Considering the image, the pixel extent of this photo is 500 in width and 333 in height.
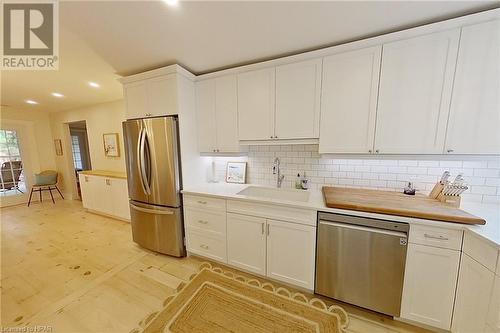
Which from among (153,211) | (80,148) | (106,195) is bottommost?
(106,195)

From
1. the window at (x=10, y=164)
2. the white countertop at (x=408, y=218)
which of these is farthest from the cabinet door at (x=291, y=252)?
the window at (x=10, y=164)

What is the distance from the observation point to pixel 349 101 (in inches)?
67.6

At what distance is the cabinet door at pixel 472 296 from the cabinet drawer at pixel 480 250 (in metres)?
0.03

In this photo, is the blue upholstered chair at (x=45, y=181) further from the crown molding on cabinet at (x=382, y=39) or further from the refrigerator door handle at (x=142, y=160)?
the crown molding on cabinet at (x=382, y=39)

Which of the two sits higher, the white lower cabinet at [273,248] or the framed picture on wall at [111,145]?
the framed picture on wall at [111,145]

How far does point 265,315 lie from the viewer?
154 cm

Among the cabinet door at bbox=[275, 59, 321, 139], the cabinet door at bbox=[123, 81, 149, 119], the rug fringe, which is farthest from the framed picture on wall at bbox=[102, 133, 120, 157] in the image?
the cabinet door at bbox=[275, 59, 321, 139]

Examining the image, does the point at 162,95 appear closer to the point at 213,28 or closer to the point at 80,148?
the point at 213,28

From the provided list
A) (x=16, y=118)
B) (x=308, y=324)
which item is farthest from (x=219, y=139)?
(x=16, y=118)

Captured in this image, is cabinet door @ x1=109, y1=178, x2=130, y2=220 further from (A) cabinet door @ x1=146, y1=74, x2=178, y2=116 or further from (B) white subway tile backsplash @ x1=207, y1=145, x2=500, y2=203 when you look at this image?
(B) white subway tile backsplash @ x1=207, y1=145, x2=500, y2=203

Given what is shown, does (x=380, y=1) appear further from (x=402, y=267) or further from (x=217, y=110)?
(x=402, y=267)

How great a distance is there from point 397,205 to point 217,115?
2.13 metres

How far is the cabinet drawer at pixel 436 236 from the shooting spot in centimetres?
124

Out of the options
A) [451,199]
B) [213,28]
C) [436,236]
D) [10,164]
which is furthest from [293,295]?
[10,164]
